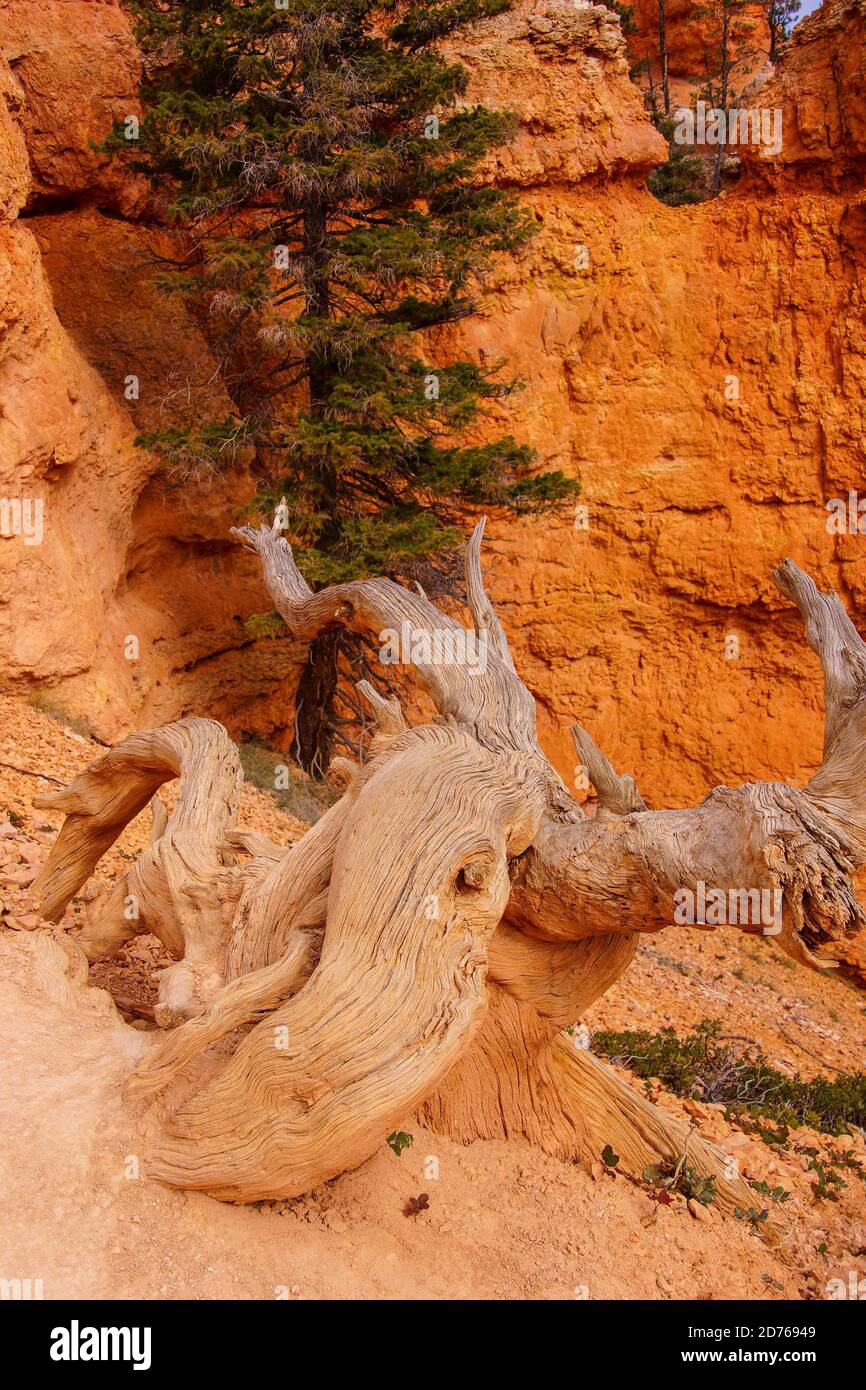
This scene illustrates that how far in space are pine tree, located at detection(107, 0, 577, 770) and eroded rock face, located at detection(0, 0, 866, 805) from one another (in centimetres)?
164

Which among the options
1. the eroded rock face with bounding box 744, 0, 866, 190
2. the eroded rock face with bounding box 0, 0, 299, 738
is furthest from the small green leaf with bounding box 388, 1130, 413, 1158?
the eroded rock face with bounding box 744, 0, 866, 190

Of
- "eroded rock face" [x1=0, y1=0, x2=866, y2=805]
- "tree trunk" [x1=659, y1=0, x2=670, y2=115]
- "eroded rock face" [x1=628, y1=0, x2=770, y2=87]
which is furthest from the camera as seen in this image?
"eroded rock face" [x1=628, y1=0, x2=770, y2=87]

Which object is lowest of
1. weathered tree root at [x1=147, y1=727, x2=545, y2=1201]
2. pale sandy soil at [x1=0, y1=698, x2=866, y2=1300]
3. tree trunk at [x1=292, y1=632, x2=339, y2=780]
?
pale sandy soil at [x1=0, y1=698, x2=866, y2=1300]

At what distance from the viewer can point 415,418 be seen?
9.76 meters

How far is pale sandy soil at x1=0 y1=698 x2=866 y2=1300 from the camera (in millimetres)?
3262

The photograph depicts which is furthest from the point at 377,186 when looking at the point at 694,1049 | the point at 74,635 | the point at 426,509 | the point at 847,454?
the point at 694,1049

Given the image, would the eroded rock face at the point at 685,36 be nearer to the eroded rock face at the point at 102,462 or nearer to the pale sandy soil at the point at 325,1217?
the eroded rock face at the point at 102,462

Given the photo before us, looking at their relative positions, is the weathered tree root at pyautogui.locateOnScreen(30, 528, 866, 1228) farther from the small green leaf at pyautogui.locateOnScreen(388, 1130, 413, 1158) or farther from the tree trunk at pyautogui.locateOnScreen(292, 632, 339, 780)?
the tree trunk at pyautogui.locateOnScreen(292, 632, 339, 780)

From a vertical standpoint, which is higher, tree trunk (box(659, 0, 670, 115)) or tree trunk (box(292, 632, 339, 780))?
tree trunk (box(659, 0, 670, 115))

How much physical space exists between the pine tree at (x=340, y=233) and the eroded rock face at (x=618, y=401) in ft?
5.37

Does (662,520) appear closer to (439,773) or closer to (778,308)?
(778,308)

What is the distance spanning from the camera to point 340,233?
977 centimetres

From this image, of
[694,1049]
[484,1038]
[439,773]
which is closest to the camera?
[439,773]

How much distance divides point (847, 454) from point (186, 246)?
860 centimetres
